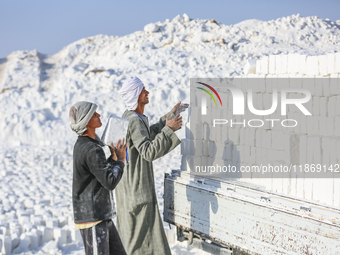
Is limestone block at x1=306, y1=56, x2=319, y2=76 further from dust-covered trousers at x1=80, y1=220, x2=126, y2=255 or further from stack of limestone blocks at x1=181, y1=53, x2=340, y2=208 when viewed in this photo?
dust-covered trousers at x1=80, y1=220, x2=126, y2=255

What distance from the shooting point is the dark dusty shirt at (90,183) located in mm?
2205

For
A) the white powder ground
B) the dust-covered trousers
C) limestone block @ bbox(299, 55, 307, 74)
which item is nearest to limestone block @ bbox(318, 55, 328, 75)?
limestone block @ bbox(299, 55, 307, 74)

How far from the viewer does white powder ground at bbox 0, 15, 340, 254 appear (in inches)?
215

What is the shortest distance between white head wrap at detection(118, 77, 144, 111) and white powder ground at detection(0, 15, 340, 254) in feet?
6.66

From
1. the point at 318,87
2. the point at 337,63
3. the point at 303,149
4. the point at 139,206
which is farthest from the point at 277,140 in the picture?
the point at 139,206

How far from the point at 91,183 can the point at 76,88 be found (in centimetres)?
1362

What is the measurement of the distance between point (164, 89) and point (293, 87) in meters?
11.0

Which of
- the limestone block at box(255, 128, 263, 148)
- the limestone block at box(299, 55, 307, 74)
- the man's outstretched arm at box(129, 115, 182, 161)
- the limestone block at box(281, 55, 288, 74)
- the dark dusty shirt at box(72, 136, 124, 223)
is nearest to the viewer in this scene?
the dark dusty shirt at box(72, 136, 124, 223)

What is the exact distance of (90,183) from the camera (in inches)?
88.9

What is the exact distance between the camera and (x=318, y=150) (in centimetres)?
278

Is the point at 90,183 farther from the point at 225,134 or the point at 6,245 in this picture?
the point at 6,245

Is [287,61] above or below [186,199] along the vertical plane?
above

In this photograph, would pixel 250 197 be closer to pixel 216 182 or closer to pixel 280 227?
pixel 280 227

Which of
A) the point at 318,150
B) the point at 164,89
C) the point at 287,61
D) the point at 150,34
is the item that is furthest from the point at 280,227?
the point at 150,34
